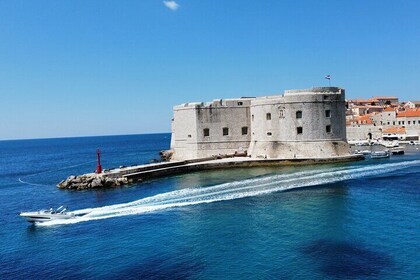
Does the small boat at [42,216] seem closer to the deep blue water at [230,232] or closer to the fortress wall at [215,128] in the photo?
the deep blue water at [230,232]

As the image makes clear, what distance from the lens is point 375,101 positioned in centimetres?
9800

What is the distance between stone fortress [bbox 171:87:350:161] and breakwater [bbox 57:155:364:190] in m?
1.11

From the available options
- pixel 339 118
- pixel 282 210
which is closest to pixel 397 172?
pixel 339 118

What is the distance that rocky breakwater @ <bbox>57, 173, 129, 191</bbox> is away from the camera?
28859 mm

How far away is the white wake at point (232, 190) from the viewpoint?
2045 centimetres

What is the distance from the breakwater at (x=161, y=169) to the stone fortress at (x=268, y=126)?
43.7 inches

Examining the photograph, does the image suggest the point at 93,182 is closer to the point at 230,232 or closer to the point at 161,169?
the point at 161,169

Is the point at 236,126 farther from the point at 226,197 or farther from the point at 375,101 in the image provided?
the point at 375,101

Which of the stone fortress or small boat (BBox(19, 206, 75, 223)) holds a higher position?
the stone fortress

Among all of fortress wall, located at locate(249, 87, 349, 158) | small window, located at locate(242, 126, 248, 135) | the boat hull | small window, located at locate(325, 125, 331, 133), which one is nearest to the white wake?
the boat hull

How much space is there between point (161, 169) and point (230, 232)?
56.8 feet

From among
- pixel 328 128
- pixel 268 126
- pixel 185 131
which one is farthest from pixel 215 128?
pixel 328 128

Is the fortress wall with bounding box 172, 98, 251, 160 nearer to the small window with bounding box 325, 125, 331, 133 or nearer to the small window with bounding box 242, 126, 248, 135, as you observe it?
the small window with bounding box 242, 126, 248, 135

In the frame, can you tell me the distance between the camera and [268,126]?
3722 centimetres
